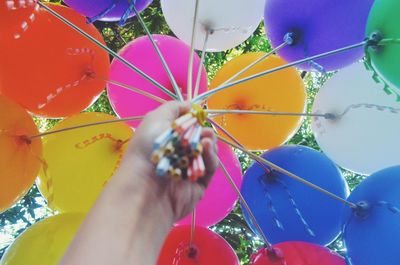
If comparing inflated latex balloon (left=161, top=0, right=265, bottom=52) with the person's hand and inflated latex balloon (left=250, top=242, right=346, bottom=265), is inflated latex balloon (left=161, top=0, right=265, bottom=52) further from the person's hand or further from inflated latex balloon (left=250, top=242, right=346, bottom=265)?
the person's hand

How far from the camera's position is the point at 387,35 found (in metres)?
1.51

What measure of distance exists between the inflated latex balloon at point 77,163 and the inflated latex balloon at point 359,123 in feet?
2.90

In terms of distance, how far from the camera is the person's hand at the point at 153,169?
971 mm

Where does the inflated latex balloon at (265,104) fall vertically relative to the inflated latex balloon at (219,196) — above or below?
above

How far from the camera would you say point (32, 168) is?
6.19 ft

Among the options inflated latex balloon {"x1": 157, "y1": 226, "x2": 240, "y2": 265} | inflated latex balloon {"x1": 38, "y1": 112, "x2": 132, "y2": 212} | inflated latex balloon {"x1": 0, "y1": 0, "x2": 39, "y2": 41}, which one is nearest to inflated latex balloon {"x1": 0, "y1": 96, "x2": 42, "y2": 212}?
inflated latex balloon {"x1": 38, "y1": 112, "x2": 132, "y2": 212}

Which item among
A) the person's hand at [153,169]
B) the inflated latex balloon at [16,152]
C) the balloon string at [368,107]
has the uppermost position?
the inflated latex balloon at [16,152]

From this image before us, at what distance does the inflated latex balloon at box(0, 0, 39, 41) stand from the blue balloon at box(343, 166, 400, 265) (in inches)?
54.0

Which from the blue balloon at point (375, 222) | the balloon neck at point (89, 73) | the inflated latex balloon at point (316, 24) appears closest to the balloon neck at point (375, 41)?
the inflated latex balloon at point (316, 24)

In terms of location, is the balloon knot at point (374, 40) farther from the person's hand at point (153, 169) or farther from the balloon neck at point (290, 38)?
the person's hand at point (153, 169)

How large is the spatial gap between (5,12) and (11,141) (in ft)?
1.55

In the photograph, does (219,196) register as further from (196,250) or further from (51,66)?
(51,66)

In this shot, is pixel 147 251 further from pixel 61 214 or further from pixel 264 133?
pixel 264 133

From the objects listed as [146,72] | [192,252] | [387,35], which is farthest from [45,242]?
[387,35]
